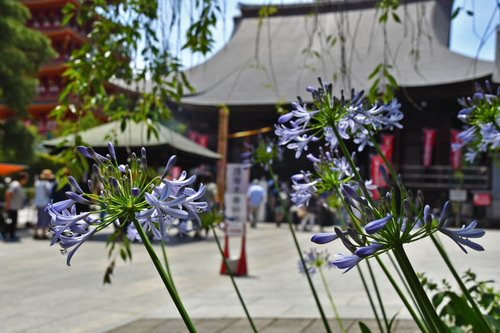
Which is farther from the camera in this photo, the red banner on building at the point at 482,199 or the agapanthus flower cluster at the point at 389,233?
the red banner on building at the point at 482,199

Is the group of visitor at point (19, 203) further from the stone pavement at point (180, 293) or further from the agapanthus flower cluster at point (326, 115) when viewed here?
the agapanthus flower cluster at point (326, 115)

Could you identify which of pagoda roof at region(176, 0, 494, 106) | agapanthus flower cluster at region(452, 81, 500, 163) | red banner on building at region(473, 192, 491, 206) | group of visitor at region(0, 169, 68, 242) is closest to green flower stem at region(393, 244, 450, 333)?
agapanthus flower cluster at region(452, 81, 500, 163)

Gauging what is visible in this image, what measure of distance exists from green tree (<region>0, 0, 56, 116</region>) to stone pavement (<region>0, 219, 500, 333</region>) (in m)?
5.58

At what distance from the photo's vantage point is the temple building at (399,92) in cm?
1909

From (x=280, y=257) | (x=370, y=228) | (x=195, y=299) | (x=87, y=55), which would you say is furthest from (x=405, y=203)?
(x=280, y=257)

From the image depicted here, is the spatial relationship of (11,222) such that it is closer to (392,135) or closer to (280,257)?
(280,257)

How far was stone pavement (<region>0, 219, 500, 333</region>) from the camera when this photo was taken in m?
4.16

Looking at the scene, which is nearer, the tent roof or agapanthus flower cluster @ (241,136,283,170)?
agapanthus flower cluster @ (241,136,283,170)

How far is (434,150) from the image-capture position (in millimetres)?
21047

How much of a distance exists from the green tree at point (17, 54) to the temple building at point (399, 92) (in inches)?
198

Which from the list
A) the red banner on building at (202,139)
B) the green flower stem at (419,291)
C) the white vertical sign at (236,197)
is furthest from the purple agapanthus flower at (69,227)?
the red banner on building at (202,139)

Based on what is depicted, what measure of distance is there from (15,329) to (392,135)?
18.1 metres

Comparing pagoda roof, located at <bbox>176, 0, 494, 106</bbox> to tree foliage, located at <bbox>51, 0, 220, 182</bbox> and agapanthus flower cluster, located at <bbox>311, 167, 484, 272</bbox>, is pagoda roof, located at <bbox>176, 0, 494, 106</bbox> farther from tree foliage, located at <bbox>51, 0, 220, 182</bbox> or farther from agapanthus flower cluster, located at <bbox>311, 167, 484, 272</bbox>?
agapanthus flower cluster, located at <bbox>311, 167, 484, 272</bbox>

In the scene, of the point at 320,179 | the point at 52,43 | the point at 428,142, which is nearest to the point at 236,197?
the point at 320,179
